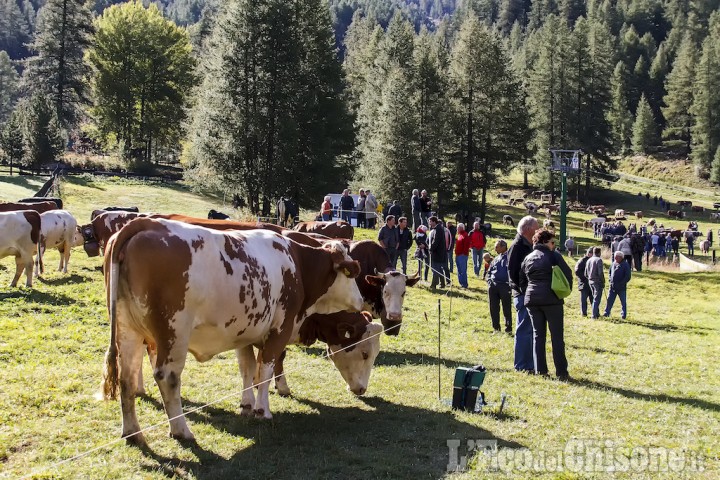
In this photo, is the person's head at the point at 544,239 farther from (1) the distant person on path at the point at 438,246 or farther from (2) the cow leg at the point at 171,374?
(1) the distant person on path at the point at 438,246

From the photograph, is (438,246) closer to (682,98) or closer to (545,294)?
(545,294)

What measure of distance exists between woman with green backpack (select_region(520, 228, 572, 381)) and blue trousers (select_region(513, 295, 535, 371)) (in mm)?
341

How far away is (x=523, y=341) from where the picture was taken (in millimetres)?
11367

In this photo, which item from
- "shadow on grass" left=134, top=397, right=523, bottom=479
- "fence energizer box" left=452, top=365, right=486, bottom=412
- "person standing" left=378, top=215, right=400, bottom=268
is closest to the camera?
"shadow on grass" left=134, top=397, right=523, bottom=479

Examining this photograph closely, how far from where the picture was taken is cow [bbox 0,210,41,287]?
15.5 meters

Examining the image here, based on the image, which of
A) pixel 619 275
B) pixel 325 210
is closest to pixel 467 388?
pixel 619 275

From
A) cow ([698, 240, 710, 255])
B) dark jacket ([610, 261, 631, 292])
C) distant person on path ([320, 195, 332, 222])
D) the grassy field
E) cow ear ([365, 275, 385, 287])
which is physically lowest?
cow ([698, 240, 710, 255])

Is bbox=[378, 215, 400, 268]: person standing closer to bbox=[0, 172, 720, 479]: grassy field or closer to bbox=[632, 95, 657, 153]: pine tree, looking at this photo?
bbox=[0, 172, 720, 479]: grassy field

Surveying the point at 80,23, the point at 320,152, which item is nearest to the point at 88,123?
the point at 80,23

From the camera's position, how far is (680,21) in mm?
133250

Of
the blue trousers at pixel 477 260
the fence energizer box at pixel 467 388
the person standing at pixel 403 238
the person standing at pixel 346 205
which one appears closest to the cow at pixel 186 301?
the fence energizer box at pixel 467 388

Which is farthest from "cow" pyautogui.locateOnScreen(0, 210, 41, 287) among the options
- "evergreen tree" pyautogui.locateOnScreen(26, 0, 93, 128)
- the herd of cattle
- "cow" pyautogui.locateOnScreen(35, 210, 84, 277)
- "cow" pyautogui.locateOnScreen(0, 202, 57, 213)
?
"evergreen tree" pyautogui.locateOnScreen(26, 0, 93, 128)

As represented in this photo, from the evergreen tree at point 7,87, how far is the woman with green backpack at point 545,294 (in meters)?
110

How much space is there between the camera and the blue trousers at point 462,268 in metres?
21.5
